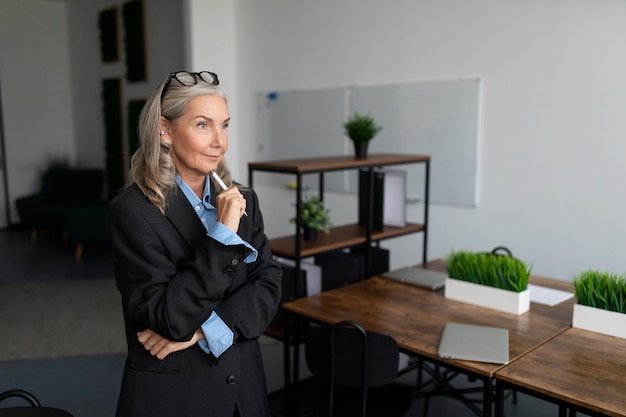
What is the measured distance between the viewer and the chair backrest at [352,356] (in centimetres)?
209

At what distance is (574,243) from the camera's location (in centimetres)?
375

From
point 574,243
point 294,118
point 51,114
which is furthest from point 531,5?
point 51,114

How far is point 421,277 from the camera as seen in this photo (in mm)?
2959

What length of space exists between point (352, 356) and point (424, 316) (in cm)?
43

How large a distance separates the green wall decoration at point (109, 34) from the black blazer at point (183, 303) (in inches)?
279

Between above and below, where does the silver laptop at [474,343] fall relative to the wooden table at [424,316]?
above

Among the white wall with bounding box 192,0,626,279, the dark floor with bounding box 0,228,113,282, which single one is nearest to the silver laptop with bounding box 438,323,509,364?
the white wall with bounding box 192,0,626,279

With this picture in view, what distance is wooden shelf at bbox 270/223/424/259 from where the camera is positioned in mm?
2796

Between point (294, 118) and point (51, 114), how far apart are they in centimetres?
493

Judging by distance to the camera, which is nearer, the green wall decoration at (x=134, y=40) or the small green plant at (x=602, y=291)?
the small green plant at (x=602, y=291)

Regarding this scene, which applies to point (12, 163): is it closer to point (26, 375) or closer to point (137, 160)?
point (26, 375)

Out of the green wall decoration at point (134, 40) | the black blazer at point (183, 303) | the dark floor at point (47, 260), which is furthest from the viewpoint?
the green wall decoration at point (134, 40)

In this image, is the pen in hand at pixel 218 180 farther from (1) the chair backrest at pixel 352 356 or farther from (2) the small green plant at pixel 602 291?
(2) the small green plant at pixel 602 291

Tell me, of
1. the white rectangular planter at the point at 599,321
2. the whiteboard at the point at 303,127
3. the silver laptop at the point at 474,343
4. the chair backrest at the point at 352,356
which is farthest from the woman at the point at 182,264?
the whiteboard at the point at 303,127
